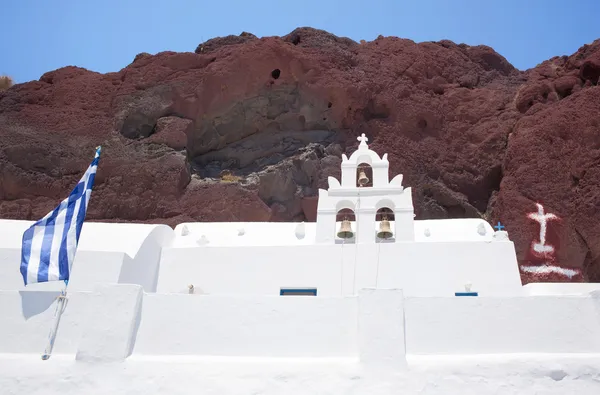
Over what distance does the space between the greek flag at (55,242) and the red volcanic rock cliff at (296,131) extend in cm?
1024

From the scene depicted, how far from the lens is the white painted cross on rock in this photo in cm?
1834

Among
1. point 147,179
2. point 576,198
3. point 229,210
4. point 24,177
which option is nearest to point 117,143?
point 147,179

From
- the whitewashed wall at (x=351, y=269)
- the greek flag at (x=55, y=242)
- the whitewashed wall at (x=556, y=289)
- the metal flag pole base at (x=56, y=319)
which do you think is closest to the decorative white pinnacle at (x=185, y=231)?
the whitewashed wall at (x=351, y=269)

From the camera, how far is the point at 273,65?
2284cm

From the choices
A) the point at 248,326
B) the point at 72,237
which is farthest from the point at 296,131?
the point at 248,326

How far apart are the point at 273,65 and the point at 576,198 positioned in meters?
11.3

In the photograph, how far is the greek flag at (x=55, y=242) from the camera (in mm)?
9539

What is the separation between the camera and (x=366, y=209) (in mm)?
12836

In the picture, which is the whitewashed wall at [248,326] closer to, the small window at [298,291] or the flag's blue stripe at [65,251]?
the flag's blue stripe at [65,251]

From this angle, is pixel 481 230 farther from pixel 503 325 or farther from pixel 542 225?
pixel 542 225

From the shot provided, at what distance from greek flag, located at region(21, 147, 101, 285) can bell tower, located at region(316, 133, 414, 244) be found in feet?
15.9

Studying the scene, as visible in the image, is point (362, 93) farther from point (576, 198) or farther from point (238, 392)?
point (238, 392)

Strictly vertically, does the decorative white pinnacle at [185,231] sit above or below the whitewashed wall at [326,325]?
above

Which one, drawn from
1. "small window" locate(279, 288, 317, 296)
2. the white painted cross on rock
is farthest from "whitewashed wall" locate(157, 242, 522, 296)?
the white painted cross on rock
